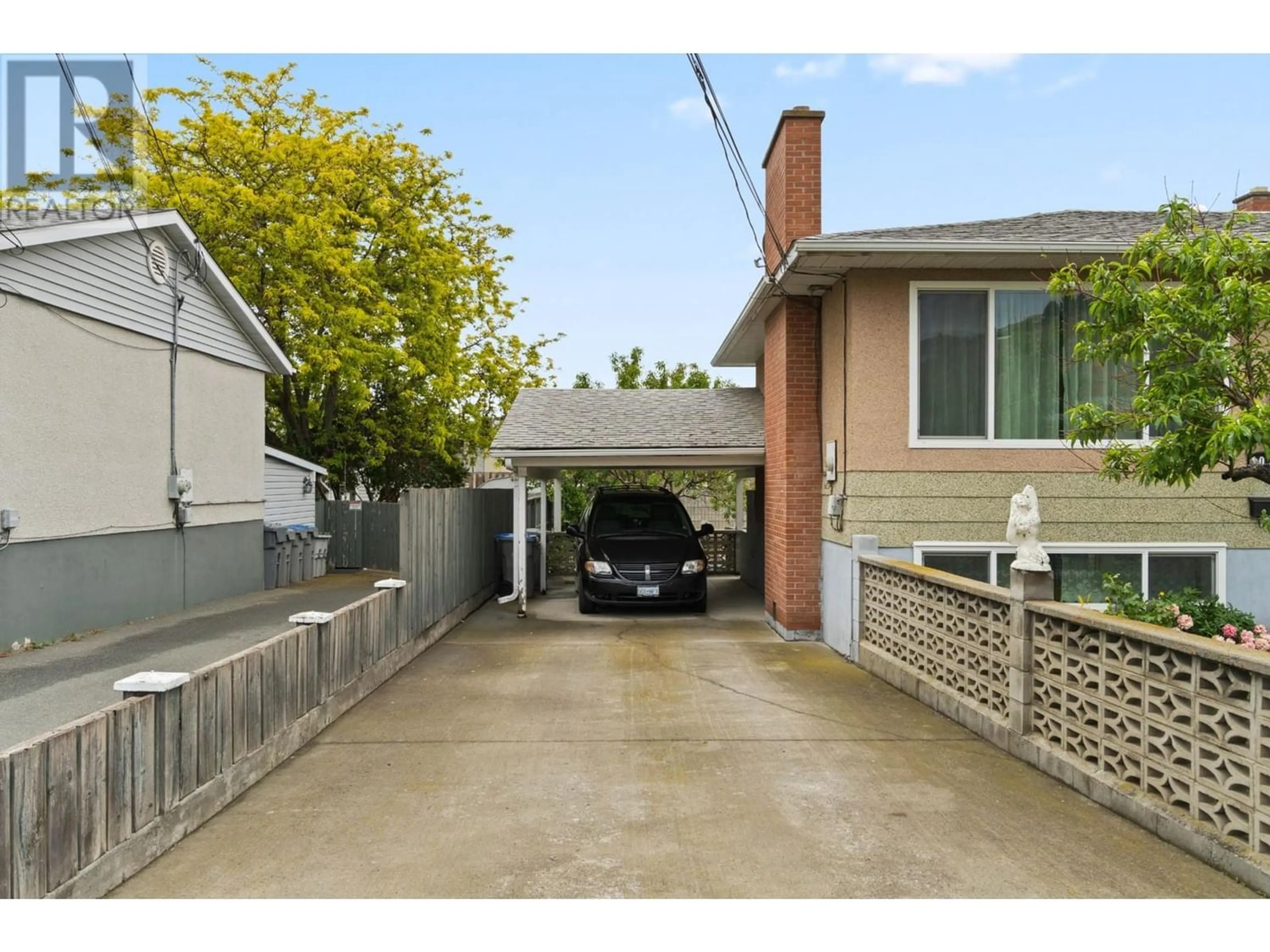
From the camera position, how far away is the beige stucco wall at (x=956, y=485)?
9344 millimetres

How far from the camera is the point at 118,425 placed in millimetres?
11172

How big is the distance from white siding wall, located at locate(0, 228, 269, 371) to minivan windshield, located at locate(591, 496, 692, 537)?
6.65 meters

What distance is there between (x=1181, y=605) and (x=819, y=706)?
111 inches

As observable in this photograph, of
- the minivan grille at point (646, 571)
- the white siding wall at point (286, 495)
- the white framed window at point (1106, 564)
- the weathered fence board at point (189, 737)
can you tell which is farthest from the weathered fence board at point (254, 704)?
the white siding wall at point (286, 495)

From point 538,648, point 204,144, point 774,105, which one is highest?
point 204,144

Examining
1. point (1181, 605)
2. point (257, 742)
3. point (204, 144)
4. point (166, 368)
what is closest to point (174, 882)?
point (257, 742)

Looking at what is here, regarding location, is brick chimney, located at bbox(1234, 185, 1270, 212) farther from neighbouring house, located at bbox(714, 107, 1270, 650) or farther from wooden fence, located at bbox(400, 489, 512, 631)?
wooden fence, located at bbox(400, 489, 512, 631)

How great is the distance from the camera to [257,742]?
554cm

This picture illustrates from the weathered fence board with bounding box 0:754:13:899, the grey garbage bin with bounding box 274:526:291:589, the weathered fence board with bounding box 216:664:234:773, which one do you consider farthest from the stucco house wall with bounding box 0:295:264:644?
the weathered fence board with bounding box 0:754:13:899

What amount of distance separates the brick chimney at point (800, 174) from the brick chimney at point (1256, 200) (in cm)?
603

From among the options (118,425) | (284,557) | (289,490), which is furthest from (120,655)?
(289,490)

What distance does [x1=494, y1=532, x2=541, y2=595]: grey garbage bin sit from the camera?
1591 centimetres

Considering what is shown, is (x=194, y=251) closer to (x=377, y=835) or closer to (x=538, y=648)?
(x=538, y=648)

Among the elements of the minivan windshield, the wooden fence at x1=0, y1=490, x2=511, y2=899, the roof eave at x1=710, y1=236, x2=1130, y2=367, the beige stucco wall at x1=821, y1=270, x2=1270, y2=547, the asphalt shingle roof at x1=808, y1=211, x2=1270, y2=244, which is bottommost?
the wooden fence at x1=0, y1=490, x2=511, y2=899
